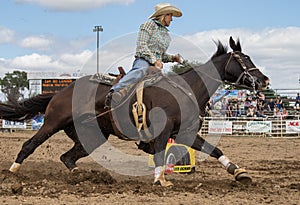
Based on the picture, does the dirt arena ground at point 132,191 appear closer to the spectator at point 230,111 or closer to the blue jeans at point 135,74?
the blue jeans at point 135,74

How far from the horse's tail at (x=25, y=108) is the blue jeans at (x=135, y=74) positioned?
1883 millimetres

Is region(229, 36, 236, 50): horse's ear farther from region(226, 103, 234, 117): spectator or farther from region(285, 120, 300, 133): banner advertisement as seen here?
region(226, 103, 234, 117): spectator

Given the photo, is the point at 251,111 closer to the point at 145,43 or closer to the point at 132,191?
the point at 145,43

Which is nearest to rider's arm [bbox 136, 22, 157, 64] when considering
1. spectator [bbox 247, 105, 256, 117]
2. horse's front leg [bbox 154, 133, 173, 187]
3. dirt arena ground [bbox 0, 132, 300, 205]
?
horse's front leg [bbox 154, 133, 173, 187]

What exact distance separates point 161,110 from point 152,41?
3.57ft

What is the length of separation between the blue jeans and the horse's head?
4.17 ft

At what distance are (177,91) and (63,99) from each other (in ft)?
6.55

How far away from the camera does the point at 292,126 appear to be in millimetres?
21547

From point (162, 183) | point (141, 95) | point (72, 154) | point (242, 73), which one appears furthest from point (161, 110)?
point (72, 154)

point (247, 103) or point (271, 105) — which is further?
point (271, 105)

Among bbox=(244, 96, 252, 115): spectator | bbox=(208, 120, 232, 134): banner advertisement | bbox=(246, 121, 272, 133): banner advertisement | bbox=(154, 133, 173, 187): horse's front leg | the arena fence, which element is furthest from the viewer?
bbox=(244, 96, 252, 115): spectator

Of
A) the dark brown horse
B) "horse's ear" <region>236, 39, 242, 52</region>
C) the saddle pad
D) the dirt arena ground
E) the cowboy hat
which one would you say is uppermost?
the cowboy hat

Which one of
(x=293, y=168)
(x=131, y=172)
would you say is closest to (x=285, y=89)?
(x=293, y=168)

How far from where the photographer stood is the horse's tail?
8.37 m
